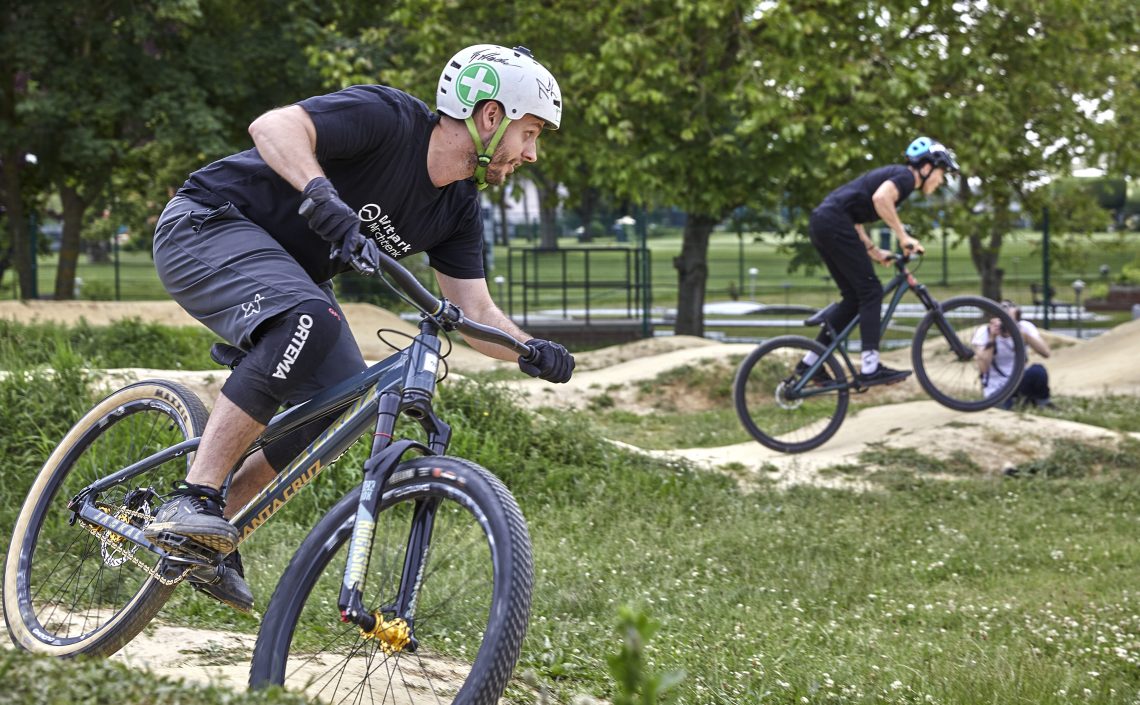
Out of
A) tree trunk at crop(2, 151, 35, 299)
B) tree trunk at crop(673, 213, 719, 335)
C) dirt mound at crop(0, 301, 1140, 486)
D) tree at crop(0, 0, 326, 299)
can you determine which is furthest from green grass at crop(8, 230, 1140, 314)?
tree at crop(0, 0, 326, 299)

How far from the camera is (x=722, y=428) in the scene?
11430 millimetres

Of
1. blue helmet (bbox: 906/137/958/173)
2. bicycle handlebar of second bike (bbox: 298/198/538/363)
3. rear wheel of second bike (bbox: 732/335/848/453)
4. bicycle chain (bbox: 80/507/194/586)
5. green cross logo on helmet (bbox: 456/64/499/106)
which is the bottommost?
rear wheel of second bike (bbox: 732/335/848/453)

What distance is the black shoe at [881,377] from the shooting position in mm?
9453

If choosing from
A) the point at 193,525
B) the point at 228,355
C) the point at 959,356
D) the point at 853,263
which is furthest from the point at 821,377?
the point at 193,525

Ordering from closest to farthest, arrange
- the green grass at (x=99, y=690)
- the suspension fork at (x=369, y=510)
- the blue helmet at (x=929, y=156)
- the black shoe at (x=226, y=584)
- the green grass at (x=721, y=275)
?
the green grass at (x=99, y=690) → the suspension fork at (x=369, y=510) → the black shoe at (x=226, y=584) → the blue helmet at (x=929, y=156) → the green grass at (x=721, y=275)

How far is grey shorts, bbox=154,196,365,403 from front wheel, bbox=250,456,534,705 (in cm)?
53

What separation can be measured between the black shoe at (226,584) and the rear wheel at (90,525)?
0.35m

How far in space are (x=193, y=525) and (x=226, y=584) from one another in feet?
1.01

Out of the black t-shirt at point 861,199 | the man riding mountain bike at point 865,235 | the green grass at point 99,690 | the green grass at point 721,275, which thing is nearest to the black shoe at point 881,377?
the man riding mountain bike at point 865,235

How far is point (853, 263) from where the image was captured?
31.0 ft

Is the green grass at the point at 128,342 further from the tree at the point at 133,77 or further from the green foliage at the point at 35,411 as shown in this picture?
the tree at the point at 133,77

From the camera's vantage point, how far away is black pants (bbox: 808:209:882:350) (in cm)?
942

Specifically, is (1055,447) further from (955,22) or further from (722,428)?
(955,22)

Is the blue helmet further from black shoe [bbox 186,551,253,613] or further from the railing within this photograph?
the railing
